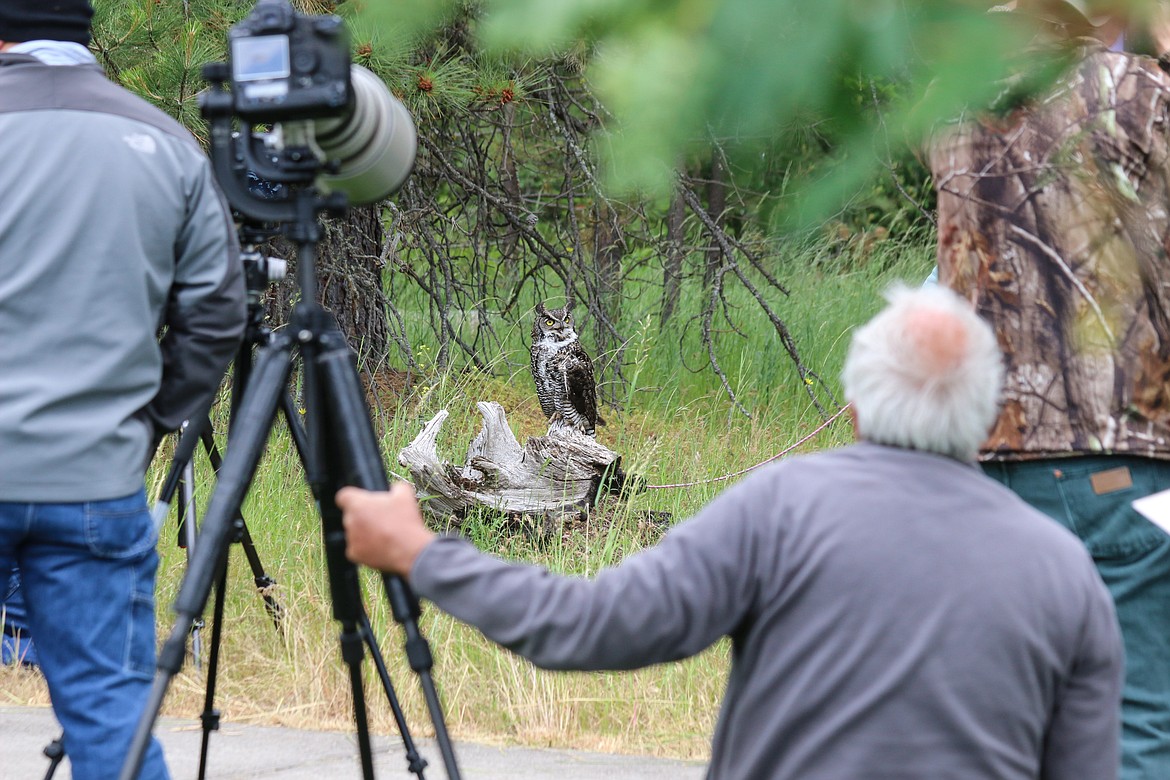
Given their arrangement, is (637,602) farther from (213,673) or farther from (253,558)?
(253,558)

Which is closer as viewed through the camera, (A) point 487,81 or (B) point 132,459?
(B) point 132,459

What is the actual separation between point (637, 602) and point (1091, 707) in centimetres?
52

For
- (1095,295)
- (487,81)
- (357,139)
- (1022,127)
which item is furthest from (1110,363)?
(487,81)

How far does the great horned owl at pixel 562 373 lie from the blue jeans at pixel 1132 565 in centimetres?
283

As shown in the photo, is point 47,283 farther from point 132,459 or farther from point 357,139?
point 357,139

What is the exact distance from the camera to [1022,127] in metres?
1.95

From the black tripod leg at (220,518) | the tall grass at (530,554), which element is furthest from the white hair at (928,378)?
the tall grass at (530,554)

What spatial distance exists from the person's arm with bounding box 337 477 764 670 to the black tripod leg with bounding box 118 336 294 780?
407 mm

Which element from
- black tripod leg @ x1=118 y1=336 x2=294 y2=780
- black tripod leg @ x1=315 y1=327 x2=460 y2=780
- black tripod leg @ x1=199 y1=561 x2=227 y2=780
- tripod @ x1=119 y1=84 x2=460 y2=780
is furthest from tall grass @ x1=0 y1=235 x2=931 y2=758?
black tripod leg @ x1=118 y1=336 x2=294 y2=780

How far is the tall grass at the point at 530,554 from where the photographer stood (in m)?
3.29

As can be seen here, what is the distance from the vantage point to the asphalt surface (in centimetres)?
293

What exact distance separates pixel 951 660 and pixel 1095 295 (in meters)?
0.85

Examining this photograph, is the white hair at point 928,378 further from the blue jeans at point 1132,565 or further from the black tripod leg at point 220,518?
the black tripod leg at point 220,518

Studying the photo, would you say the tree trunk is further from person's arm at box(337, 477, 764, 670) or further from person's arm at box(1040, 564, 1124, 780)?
person's arm at box(1040, 564, 1124, 780)
